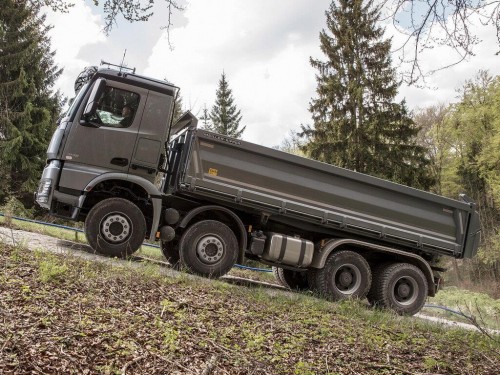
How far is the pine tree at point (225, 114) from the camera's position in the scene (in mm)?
37688

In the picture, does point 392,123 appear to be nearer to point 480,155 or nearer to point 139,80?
point 480,155

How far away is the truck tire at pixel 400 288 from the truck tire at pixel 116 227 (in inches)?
170

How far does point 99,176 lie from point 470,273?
1116 inches

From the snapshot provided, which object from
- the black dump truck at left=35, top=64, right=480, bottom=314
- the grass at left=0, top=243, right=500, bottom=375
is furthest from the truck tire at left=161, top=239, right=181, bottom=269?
the grass at left=0, top=243, right=500, bottom=375

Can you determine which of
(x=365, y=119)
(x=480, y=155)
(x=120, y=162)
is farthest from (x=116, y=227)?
(x=480, y=155)

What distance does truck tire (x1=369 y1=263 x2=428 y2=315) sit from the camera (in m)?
8.02

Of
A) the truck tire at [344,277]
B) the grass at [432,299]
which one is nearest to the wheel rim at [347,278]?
the truck tire at [344,277]

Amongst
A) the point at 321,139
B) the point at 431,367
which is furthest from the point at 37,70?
the point at 431,367

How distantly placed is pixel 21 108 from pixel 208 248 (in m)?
21.3

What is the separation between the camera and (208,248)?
718 centimetres

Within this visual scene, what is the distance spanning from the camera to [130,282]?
509 centimetres

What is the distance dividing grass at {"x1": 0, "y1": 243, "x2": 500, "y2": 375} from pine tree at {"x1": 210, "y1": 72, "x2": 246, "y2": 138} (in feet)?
106

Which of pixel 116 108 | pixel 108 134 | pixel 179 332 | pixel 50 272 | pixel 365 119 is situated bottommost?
pixel 179 332

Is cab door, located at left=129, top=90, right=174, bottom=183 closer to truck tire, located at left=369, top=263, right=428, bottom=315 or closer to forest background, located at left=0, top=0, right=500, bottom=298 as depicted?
truck tire, located at left=369, top=263, right=428, bottom=315
